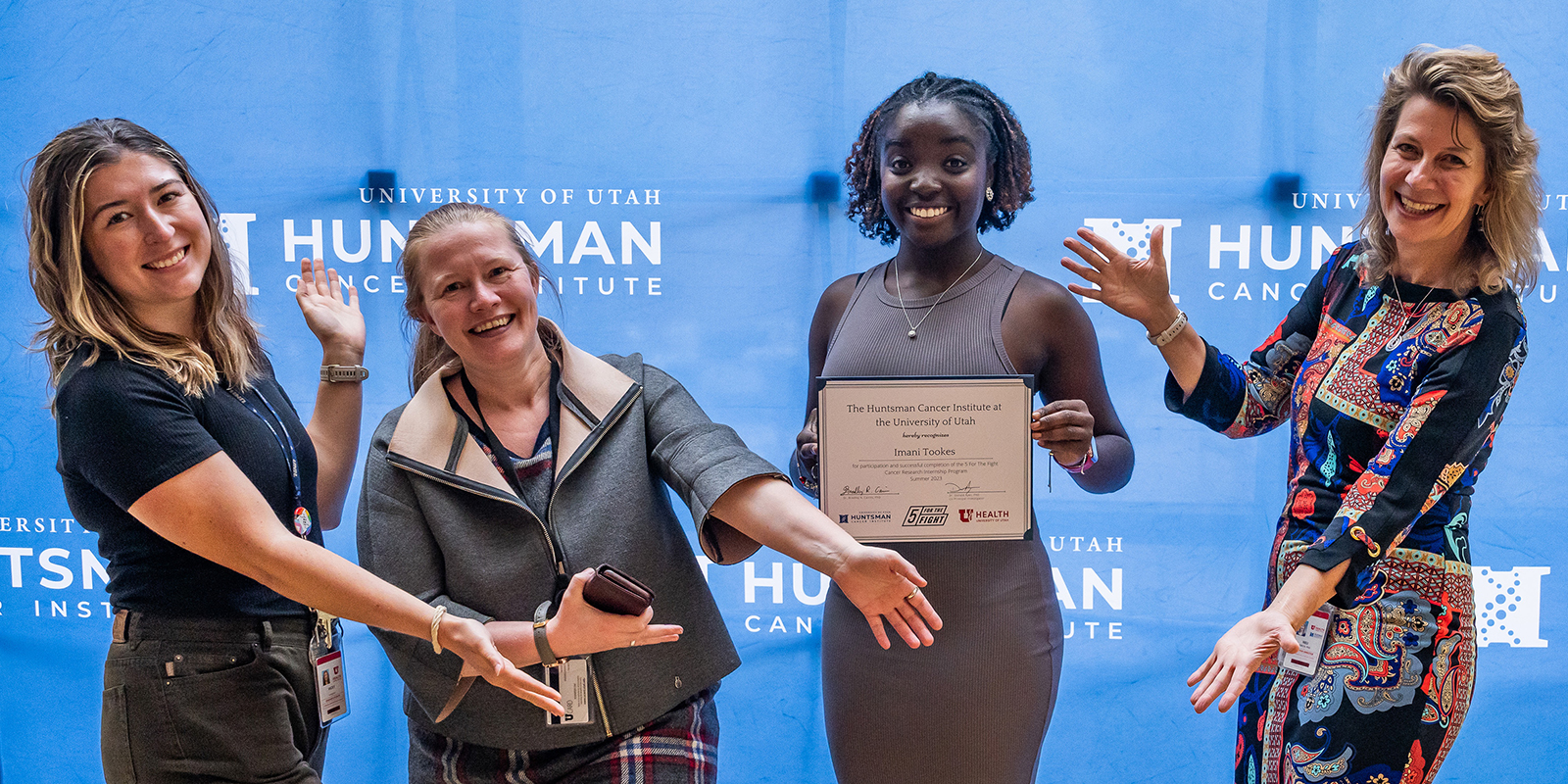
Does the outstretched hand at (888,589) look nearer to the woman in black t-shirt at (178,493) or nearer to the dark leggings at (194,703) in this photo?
the woman in black t-shirt at (178,493)

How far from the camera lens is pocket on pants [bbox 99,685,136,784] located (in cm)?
173

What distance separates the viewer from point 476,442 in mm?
1765

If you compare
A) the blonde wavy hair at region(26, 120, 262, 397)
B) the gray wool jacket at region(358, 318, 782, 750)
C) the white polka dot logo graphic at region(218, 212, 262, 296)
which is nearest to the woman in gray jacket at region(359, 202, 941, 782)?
the gray wool jacket at region(358, 318, 782, 750)

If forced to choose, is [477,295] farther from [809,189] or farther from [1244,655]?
[1244,655]

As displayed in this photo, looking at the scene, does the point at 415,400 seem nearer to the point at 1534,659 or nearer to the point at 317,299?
the point at 317,299

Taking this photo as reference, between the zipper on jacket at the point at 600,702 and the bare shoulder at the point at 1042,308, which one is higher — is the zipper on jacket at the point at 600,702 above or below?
below

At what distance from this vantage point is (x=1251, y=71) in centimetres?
269

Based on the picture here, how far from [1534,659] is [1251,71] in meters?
1.79

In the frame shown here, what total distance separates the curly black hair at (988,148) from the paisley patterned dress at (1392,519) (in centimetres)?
68

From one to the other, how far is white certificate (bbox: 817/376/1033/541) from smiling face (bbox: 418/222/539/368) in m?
0.56

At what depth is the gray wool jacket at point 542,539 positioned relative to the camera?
5.58ft

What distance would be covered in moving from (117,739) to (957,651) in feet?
4.90

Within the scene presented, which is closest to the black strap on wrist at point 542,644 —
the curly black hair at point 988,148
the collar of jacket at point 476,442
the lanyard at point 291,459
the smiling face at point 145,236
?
the collar of jacket at point 476,442
